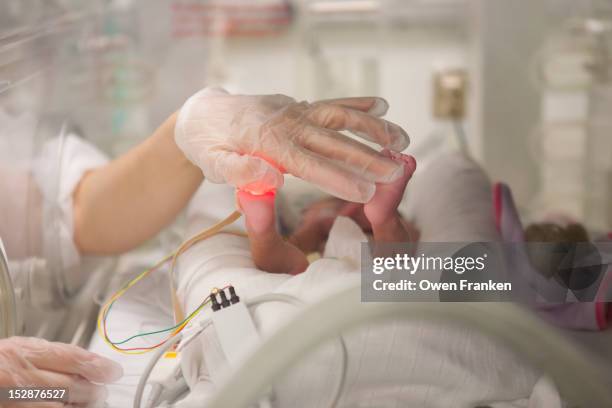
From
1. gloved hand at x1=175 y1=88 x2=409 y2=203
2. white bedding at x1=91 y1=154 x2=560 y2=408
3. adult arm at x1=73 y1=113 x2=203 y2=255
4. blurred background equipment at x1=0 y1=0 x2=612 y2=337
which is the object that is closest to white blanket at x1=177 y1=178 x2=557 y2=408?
white bedding at x1=91 y1=154 x2=560 y2=408

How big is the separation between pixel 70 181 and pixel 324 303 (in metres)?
0.83

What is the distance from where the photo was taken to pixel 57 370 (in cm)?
90

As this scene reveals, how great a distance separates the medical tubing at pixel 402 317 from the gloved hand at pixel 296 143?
209 mm

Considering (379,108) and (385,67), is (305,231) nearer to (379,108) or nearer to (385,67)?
(379,108)

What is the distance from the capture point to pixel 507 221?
1.11 meters

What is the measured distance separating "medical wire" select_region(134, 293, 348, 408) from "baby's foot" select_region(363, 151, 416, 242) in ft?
0.48

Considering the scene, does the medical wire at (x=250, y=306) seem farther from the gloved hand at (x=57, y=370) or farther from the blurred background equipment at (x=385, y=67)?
the blurred background equipment at (x=385, y=67)

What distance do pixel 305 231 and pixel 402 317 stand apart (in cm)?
38

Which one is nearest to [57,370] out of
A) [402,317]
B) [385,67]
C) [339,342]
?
[339,342]

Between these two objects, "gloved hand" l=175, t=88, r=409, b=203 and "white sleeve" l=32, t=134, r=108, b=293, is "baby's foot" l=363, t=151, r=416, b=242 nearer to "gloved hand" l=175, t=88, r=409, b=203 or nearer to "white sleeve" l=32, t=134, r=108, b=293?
"gloved hand" l=175, t=88, r=409, b=203

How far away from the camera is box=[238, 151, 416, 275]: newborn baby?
0.89 m

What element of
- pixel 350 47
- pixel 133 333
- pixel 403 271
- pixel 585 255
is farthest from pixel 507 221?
pixel 350 47

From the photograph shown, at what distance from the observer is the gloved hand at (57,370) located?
34.7 inches

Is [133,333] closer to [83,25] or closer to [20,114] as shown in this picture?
[20,114]
